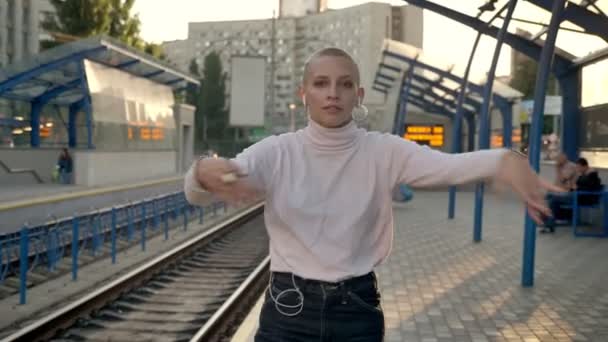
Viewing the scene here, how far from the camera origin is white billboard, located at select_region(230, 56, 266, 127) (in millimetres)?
34219

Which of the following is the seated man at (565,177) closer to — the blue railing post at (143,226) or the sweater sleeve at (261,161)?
the sweater sleeve at (261,161)

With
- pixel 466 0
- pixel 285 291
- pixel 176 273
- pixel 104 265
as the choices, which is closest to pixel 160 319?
pixel 176 273

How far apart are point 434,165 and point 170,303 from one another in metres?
7.88

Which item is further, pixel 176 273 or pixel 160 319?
pixel 176 273

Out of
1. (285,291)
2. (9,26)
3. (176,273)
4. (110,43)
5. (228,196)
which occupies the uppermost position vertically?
(9,26)

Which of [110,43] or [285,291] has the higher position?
[110,43]

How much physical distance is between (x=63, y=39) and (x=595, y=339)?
3646cm

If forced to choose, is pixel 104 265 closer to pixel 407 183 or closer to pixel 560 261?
pixel 560 261

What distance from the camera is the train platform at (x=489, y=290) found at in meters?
7.43

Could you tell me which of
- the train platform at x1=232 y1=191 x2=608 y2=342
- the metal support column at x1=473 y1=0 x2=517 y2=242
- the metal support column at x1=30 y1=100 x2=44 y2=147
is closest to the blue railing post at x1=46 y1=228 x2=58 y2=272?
the train platform at x1=232 y1=191 x2=608 y2=342

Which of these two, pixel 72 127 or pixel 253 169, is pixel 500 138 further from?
pixel 253 169

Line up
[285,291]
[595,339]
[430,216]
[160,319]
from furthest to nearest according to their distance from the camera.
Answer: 1. [430,216]
2. [160,319]
3. [595,339]
4. [285,291]

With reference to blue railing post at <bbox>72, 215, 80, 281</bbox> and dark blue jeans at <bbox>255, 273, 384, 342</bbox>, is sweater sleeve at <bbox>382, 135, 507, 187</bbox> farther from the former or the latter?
blue railing post at <bbox>72, 215, 80, 281</bbox>

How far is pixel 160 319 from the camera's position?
8.94 metres
